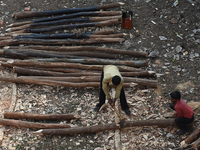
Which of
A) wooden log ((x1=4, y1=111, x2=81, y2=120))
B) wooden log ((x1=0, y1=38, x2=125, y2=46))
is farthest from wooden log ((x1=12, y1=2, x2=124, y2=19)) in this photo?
wooden log ((x1=4, y1=111, x2=81, y2=120))

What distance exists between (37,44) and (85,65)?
239cm

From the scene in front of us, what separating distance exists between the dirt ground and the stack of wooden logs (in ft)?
0.95

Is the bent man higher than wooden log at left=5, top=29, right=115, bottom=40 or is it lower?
lower

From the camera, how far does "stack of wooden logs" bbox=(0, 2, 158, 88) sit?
23.4 ft

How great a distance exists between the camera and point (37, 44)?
28.1 feet

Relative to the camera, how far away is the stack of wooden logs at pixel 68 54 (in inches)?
280

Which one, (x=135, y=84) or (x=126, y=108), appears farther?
(x=135, y=84)

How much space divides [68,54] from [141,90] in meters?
2.81

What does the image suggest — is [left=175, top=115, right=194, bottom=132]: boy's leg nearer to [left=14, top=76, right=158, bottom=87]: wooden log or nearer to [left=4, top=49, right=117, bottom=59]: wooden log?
[left=14, top=76, right=158, bottom=87]: wooden log

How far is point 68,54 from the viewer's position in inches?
311

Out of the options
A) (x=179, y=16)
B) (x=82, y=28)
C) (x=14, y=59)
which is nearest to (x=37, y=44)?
(x=14, y=59)

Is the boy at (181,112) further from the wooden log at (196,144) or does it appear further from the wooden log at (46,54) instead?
the wooden log at (46,54)

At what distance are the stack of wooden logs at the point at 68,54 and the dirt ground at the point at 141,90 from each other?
290 mm

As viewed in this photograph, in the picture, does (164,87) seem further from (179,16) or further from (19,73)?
(19,73)
